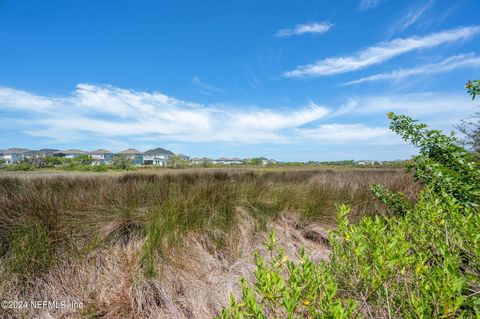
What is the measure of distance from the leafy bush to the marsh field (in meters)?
1.29

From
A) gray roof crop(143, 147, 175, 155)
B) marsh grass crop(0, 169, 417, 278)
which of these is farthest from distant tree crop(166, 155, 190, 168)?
gray roof crop(143, 147, 175, 155)

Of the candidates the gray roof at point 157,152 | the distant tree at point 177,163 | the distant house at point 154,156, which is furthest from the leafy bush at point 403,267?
the gray roof at point 157,152

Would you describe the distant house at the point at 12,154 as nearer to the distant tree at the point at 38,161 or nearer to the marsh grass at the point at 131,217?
the distant tree at the point at 38,161

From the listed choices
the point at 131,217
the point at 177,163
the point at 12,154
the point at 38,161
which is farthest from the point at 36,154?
the point at 131,217

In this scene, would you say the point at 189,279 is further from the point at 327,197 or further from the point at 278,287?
the point at 327,197

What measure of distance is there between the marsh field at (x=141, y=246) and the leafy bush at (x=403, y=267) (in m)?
1.29

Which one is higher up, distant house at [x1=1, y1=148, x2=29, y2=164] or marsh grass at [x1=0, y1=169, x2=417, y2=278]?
distant house at [x1=1, y1=148, x2=29, y2=164]

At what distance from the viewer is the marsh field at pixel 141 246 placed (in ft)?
8.60

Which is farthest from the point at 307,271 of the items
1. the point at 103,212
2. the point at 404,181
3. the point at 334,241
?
the point at 404,181

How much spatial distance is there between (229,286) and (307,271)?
1.88 m

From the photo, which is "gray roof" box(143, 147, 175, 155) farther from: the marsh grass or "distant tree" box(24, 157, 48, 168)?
the marsh grass

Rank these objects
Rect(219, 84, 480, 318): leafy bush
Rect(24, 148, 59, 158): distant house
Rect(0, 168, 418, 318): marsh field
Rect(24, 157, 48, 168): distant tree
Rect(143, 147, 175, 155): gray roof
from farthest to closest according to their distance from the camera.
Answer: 1. Rect(143, 147, 175, 155): gray roof
2. Rect(24, 148, 59, 158): distant house
3. Rect(24, 157, 48, 168): distant tree
4. Rect(0, 168, 418, 318): marsh field
5. Rect(219, 84, 480, 318): leafy bush

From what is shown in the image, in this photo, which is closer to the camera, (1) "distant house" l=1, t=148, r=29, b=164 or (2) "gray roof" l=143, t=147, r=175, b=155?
(1) "distant house" l=1, t=148, r=29, b=164

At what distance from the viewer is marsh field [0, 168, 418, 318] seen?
2.62 m
